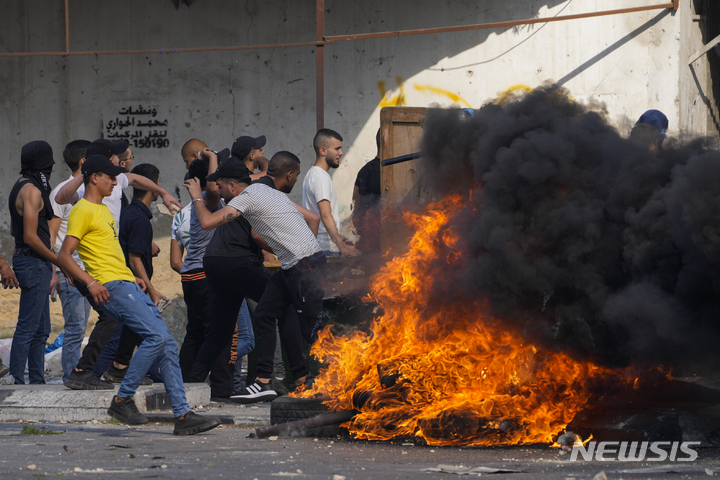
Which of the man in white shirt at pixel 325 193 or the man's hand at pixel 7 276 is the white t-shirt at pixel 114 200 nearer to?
the man's hand at pixel 7 276

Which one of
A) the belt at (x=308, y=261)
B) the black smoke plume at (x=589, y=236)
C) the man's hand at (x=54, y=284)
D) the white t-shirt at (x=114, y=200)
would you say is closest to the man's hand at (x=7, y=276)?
the man's hand at (x=54, y=284)

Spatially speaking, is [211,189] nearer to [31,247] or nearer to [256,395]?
[31,247]

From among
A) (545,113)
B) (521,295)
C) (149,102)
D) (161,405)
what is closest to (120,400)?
(161,405)

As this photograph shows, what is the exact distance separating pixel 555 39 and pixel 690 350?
696cm

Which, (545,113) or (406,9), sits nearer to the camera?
(545,113)

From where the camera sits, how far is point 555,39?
10734 mm

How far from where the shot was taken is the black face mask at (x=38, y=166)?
715 cm

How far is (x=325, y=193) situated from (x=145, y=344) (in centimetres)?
259

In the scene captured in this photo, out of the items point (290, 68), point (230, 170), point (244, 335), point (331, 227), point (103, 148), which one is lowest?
point (244, 335)

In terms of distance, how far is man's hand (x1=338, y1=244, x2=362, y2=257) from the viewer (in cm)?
691

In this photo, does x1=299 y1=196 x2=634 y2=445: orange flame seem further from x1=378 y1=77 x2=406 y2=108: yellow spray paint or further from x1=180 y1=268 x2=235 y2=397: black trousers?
x1=378 y1=77 x2=406 y2=108: yellow spray paint

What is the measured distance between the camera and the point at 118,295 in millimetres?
5602

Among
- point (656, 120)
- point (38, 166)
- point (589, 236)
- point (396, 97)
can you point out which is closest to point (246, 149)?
point (38, 166)

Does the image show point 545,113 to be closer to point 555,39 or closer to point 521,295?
point 521,295
